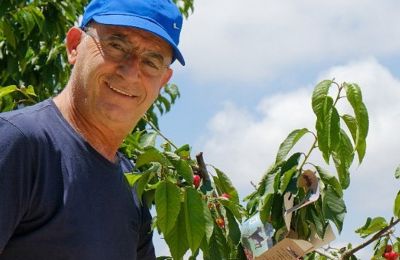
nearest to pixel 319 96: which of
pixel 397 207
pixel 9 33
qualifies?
pixel 397 207

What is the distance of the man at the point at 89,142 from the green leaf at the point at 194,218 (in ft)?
0.59

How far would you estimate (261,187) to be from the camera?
2561 millimetres

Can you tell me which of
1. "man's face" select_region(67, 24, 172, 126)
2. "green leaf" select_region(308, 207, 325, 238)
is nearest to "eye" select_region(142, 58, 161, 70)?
"man's face" select_region(67, 24, 172, 126)

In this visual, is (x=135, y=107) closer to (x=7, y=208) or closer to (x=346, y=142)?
(x=7, y=208)

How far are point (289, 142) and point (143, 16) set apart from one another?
789mm

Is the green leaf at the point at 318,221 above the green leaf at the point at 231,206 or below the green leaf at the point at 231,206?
above

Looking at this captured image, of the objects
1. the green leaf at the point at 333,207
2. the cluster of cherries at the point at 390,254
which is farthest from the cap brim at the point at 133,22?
the cluster of cherries at the point at 390,254

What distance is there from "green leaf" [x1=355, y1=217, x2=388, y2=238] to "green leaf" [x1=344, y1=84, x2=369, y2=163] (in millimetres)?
492

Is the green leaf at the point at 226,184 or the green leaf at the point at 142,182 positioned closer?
the green leaf at the point at 142,182

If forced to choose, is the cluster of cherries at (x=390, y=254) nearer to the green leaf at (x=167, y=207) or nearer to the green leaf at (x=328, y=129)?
the green leaf at (x=328, y=129)

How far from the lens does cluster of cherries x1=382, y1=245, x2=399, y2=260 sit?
107 inches

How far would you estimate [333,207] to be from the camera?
246 cm

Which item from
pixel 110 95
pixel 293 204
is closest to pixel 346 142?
pixel 293 204

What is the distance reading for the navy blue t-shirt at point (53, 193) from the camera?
1.61 m
